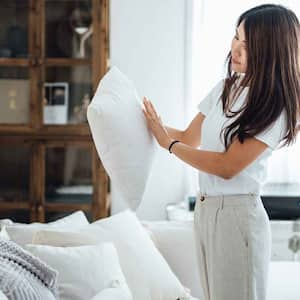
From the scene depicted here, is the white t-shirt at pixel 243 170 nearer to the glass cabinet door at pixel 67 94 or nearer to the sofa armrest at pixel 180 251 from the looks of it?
the sofa armrest at pixel 180 251

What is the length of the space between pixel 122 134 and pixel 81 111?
1506mm

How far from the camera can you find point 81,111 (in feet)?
12.0

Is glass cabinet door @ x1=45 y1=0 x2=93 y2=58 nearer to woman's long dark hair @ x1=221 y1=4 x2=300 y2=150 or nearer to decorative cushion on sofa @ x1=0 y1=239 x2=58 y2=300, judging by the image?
woman's long dark hair @ x1=221 y1=4 x2=300 y2=150

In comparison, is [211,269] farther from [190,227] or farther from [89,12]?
[89,12]

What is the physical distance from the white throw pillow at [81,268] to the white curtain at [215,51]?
5.83 ft

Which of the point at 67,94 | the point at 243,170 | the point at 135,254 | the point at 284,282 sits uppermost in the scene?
the point at 67,94

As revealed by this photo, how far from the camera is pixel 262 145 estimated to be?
6.33ft

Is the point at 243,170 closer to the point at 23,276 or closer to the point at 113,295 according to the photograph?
the point at 113,295

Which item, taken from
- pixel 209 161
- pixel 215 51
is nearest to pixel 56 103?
pixel 215 51

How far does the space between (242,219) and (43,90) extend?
1926mm

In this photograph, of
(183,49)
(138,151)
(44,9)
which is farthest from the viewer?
(183,49)

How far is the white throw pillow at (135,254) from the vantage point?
91.2 inches

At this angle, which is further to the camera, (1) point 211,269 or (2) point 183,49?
(2) point 183,49

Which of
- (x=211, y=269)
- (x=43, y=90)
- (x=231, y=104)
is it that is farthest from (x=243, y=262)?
(x=43, y=90)
